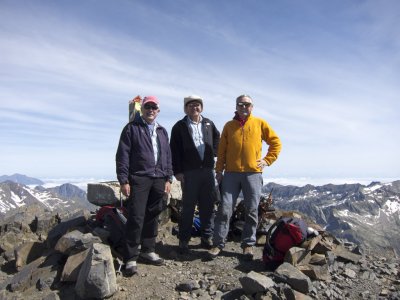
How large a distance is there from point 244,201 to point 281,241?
1.52 metres

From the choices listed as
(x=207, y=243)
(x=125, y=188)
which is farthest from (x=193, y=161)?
(x=207, y=243)

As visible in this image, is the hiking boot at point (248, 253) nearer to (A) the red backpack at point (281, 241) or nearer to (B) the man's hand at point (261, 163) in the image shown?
(A) the red backpack at point (281, 241)

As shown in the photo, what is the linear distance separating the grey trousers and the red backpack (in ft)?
2.11

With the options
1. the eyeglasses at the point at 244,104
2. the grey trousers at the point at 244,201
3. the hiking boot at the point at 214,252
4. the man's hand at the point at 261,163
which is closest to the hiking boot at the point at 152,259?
the hiking boot at the point at 214,252

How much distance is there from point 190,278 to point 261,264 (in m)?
2.26

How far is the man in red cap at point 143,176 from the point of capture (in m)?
9.02

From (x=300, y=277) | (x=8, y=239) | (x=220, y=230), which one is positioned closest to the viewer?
(x=300, y=277)

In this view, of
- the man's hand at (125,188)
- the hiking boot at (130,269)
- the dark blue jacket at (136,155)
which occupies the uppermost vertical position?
the dark blue jacket at (136,155)

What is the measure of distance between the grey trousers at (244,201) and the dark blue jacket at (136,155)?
2.05 metres

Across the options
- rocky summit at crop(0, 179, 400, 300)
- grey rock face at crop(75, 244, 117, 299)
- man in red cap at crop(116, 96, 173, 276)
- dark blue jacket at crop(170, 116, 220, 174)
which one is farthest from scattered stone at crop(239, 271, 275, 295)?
dark blue jacket at crop(170, 116, 220, 174)

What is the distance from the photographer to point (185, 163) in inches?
410

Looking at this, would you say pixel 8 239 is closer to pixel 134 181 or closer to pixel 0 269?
pixel 0 269

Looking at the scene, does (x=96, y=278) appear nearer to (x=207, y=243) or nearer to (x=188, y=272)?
(x=188, y=272)

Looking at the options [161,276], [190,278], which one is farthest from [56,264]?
[190,278]
